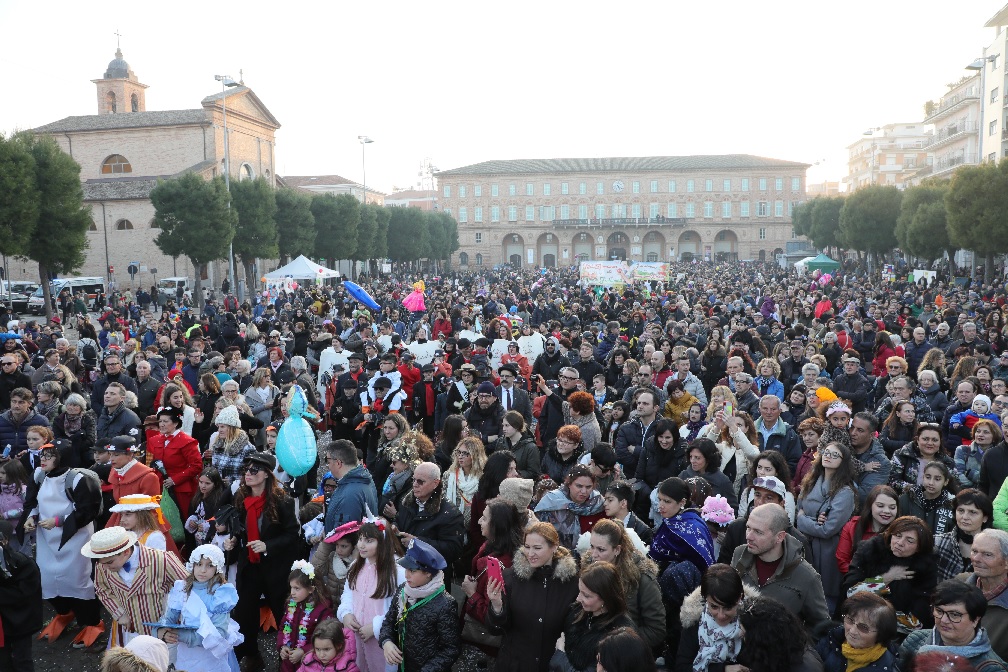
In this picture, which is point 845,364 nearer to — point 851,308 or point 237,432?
point 237,432

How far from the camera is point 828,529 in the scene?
16.8 ft

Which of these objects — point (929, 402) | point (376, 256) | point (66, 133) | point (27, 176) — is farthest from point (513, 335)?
point (66, 133)

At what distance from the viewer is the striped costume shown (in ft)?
15.0

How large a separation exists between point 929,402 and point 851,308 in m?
10.2

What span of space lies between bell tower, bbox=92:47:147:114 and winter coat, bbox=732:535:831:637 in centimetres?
6129

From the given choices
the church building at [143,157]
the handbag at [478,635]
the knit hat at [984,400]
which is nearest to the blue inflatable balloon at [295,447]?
the handbag at [478,635]

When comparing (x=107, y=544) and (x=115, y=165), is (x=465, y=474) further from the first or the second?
(x=115, y=165)

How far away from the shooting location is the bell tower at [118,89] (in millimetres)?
56625

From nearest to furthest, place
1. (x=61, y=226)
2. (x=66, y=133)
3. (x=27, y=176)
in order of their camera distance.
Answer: (x=27, y=176) → (x=61, y=226) → (x=66, y=133)

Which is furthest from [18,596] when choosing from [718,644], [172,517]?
[718,644]

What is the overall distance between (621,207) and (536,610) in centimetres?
8907

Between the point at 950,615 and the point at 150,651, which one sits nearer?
the point at 950,615

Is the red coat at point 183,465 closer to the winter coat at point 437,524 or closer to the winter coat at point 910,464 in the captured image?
the winter coat at point 437,524

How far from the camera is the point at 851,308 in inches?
723
